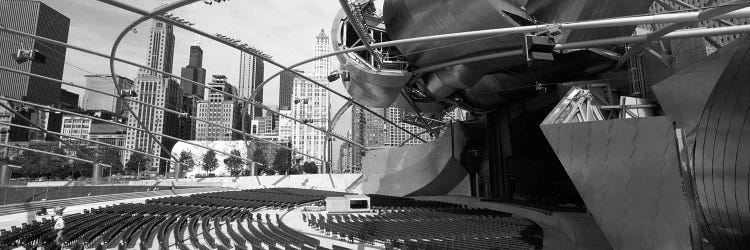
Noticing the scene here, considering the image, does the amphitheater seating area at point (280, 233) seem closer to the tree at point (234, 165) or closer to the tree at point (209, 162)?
the tree at point (209, 162)

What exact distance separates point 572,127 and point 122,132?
151 m

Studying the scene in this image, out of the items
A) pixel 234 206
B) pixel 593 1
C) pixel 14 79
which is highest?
pixel 14 79

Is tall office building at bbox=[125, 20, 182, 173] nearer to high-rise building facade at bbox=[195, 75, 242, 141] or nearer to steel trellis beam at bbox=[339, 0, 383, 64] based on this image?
high-rise building facade at bbox=[195, 75, 242, 141]

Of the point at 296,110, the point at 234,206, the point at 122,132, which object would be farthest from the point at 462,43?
the point at 122,132

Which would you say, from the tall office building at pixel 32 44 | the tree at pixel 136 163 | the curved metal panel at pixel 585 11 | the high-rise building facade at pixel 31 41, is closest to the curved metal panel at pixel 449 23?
the curved metal panel at pixel 585 11

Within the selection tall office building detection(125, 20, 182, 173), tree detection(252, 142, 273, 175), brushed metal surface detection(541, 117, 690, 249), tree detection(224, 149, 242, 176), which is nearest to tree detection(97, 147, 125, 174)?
tall office building detection(125, 20, 182, 173)

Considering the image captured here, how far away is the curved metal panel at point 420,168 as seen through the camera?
36.8 metres

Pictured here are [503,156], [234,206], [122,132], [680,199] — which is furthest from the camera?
[122,132]

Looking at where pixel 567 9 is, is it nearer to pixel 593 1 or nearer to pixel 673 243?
pixel 593 1

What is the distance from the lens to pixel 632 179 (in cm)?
1141

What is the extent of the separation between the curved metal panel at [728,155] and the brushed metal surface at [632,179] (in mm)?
684

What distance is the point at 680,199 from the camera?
10188 mm

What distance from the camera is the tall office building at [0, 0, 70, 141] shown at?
35031mm

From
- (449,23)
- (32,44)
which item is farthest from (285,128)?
(449,23)
